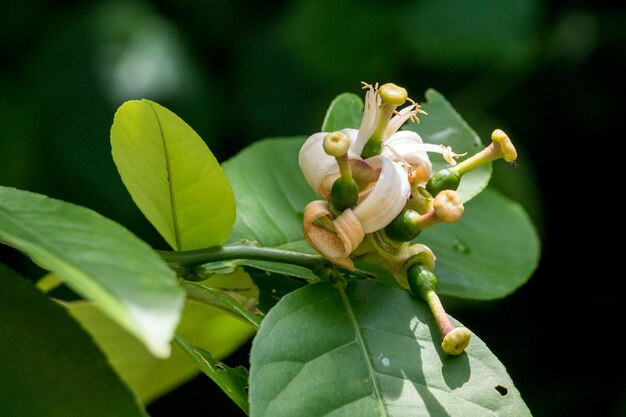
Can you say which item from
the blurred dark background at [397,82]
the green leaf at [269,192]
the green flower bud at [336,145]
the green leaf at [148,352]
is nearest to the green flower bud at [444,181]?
the green flower bud at [336,145]

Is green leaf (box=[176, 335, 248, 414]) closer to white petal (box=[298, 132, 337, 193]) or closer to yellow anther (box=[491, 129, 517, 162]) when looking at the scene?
white petal (box=[298, 132, 337, 193])

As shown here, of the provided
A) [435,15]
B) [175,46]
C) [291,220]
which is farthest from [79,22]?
[291,220]

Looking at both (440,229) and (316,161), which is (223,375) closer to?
(316,161)

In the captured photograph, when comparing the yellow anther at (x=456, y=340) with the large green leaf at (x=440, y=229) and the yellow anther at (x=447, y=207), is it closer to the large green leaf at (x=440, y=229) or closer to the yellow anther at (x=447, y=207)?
the yellow anther at (x=447, y=207)

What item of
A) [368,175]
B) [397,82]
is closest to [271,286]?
[368,175]

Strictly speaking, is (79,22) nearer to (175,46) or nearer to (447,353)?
(175,46)

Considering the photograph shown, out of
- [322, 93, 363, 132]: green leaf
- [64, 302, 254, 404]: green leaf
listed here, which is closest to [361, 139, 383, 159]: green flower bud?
[322, 93, 363, 132]: green leaf
